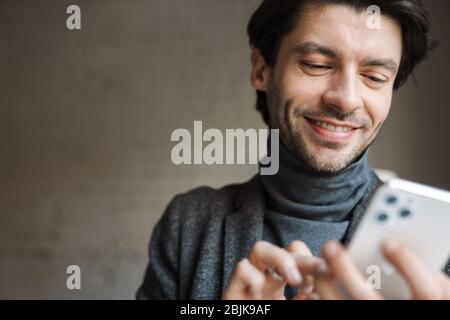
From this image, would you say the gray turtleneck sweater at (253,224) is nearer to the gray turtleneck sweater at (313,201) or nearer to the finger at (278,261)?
the gray turtleneck sweater at (313,201)

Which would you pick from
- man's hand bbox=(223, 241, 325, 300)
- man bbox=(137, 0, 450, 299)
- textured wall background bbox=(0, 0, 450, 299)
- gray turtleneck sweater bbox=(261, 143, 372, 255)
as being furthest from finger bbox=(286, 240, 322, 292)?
textured wall background bbox=(0, 0, 450, 299)

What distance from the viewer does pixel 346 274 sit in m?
0.31

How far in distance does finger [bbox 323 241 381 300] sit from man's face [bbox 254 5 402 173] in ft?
1.00

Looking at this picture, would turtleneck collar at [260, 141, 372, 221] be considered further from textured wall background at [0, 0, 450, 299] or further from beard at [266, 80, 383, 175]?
textured wall background at [0, 0, 450, 299]

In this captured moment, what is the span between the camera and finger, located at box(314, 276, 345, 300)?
1.14ft

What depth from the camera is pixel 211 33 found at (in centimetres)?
156

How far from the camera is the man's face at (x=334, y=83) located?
22.8 inches

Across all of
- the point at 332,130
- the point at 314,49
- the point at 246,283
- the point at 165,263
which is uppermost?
the point at 314,49

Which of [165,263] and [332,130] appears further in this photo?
[165,263]

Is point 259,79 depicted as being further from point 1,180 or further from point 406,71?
point 1,180

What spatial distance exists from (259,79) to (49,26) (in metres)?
1.23

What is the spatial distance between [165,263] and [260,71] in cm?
36

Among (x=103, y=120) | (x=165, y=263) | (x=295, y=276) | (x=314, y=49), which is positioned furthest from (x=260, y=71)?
(x=103, y=120)

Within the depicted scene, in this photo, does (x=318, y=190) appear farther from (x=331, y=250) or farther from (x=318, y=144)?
(x=331, y=250)
